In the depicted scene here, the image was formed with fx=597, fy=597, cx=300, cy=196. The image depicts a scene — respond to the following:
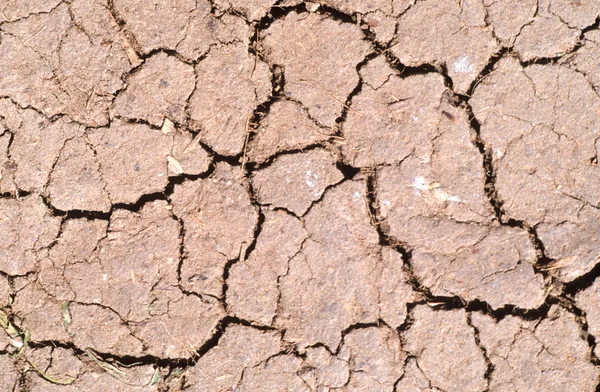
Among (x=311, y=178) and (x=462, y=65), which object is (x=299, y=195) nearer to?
(x=311, y=178)

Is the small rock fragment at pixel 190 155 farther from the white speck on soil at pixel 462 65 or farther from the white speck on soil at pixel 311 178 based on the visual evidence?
the white speck on soil at pixel 462 65

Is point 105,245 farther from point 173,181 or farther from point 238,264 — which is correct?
point 238,264

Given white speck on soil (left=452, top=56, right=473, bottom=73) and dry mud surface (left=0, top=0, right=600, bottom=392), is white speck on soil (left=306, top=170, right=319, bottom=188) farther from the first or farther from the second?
white speck on soil (left=452, top=56, right=473, bottom=73)

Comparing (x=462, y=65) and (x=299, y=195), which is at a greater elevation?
(x=462, y=65)

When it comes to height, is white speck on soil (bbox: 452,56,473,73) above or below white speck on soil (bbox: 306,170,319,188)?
above

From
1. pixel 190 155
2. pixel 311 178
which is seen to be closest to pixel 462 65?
pixel 311 178

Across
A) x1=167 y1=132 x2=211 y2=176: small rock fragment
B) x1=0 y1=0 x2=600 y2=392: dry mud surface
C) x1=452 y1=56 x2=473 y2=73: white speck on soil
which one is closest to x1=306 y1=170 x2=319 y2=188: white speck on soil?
x1=0 y1=0 x2=600 y2=392: dry mud surface

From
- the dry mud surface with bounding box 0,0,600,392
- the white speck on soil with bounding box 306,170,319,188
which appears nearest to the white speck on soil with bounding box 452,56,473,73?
the dry mud surface with bounding box 0,0,600,392

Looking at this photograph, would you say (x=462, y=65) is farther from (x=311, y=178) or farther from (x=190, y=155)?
(x=190, y=155)
